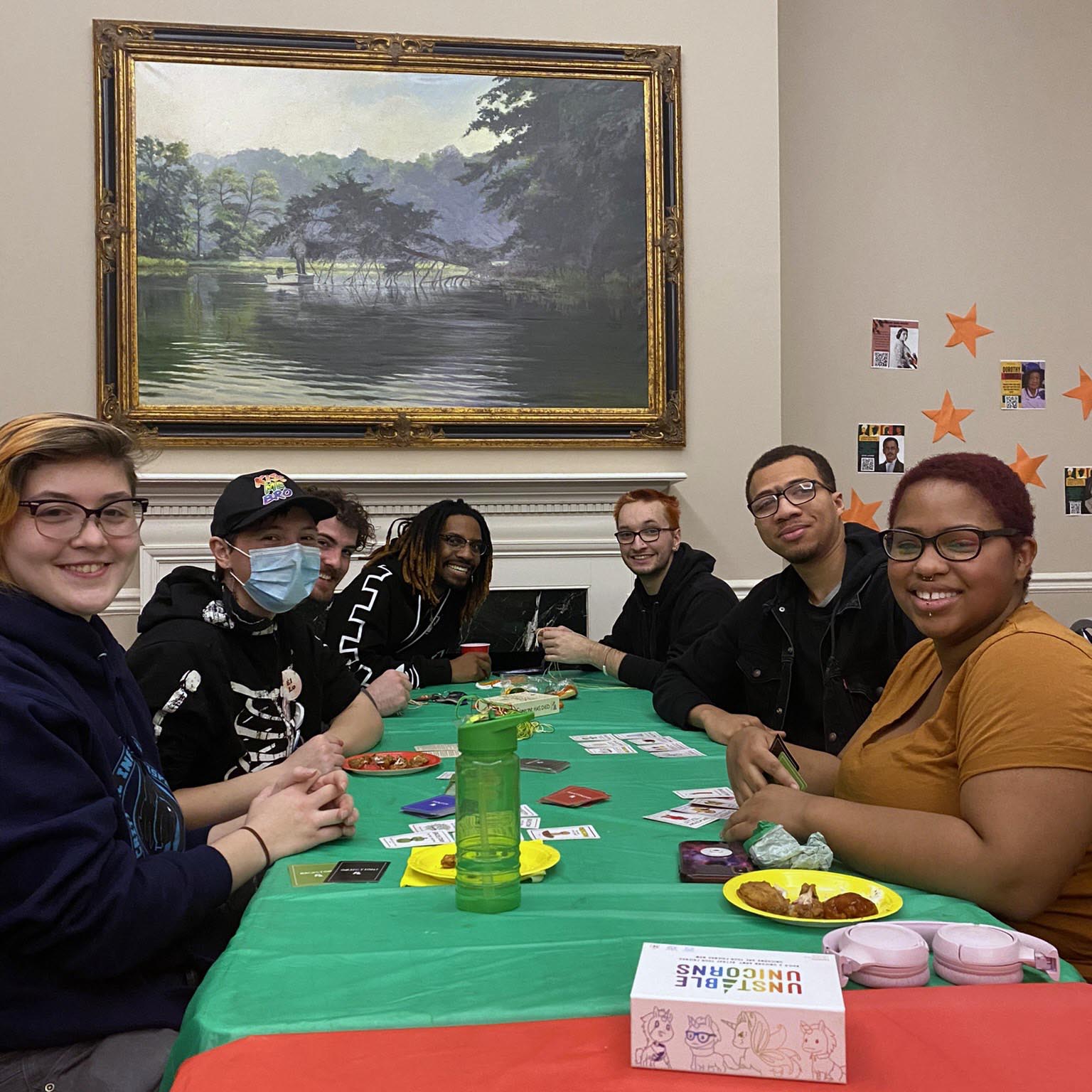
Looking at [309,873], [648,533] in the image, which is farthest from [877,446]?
[309,873]

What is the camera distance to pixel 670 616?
12.4 ft

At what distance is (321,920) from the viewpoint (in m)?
1.30

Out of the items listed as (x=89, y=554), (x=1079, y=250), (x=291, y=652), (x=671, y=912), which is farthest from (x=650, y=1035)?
(x=1079, y=250)

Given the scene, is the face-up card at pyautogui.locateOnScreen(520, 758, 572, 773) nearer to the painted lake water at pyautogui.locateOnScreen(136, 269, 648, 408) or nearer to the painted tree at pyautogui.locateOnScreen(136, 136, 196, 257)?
the painted lake water at pyautogui.locateOnScreen(136, 269, 648, 408)

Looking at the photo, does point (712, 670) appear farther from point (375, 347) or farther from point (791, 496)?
point (375, 347)

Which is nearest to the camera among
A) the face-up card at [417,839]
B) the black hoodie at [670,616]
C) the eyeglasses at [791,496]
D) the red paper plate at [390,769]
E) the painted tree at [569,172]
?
the face-up card at [417,839]

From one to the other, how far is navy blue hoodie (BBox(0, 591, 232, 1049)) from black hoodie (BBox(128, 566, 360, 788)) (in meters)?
0.49

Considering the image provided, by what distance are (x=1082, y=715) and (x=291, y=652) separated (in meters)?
1.69

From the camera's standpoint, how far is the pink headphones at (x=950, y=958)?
105 cm

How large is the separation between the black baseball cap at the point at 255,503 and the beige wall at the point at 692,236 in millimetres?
2236

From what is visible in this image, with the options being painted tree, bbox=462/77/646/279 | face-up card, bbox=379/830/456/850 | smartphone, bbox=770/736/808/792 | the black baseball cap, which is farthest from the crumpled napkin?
painted tree, bbox=462/77/646/279

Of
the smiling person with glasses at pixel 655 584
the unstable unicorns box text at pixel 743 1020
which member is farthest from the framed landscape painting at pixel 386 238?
the unstable unicorns box text at pixel 743 1020

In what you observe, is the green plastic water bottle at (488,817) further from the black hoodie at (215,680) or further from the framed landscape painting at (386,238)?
the framed landscape painting at (386,238)

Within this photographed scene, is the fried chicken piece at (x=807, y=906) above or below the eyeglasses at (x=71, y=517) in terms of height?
below
